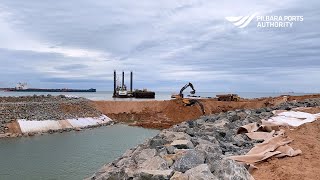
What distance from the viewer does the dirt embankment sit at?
105ft

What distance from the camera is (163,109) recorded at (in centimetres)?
3453

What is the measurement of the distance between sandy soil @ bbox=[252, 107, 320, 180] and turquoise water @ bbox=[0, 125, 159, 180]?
6973 mm

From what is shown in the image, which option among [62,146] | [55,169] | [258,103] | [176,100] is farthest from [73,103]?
[55,169]

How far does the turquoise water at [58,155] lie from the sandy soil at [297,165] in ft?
22.9

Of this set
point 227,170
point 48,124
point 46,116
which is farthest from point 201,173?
point 46,116

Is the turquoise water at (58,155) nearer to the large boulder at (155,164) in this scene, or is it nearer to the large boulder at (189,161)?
the large boulder at (155,164)

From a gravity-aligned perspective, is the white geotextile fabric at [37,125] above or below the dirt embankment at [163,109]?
below

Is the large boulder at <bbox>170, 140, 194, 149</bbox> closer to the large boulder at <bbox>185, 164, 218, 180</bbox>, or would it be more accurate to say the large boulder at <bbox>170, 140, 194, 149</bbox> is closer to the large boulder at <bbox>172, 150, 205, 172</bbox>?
the large boulder at <bbox>172, 150, 205, 172</bbox>

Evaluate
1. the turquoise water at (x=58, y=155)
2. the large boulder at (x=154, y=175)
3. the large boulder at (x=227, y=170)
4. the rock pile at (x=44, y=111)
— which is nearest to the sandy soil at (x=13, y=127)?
the rock pile at (x=44, y=111)

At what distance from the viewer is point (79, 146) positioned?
18.6 metres

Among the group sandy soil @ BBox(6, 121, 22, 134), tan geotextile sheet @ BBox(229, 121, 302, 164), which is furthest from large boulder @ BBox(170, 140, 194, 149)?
sandy soil @ BBox(6, 121, 22, 134)

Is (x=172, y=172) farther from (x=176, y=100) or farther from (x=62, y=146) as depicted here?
(x=176, y=100)

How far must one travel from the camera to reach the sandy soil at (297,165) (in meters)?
5.89

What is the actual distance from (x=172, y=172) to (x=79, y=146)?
567 inches
